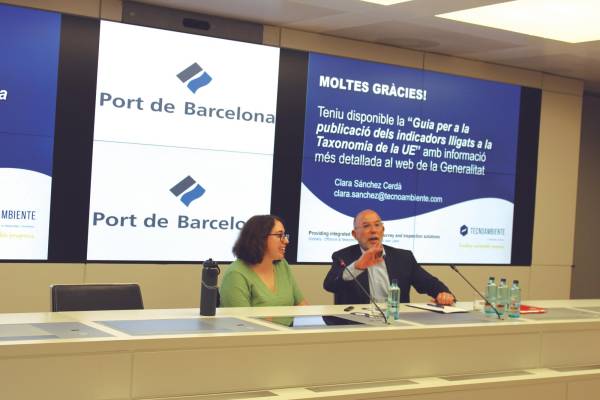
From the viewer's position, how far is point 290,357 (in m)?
3.33

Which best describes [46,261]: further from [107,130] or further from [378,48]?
[378,48]

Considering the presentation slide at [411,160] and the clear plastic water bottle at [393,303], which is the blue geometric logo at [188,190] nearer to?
the presentation slide at [411,160]

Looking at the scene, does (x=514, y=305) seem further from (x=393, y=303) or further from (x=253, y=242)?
(x=253, y=242)

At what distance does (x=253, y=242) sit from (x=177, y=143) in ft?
7.16

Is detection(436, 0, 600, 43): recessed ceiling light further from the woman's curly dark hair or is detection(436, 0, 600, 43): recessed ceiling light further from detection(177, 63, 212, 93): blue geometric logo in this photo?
the woman's curly dark hair

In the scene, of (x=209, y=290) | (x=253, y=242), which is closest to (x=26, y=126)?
(x=253, y=242)

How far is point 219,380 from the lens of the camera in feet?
10.3

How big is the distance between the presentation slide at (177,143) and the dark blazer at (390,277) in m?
1.87

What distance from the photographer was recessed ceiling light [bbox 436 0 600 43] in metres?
6.31

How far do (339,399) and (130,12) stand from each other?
3.97 metres

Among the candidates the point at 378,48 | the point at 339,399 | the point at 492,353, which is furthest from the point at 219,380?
the point at 378,48

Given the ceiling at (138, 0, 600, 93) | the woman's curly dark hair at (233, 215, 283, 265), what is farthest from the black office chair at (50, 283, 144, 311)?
the ceiling at (138, 0, 600, 93)

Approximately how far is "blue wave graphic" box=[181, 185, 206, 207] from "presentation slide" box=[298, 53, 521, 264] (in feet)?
3.08

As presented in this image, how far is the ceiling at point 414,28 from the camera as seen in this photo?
621 centimetres
